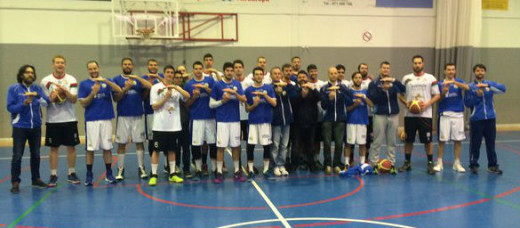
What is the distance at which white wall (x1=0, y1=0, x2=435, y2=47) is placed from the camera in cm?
984

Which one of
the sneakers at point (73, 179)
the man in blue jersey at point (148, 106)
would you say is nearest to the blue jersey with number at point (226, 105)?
the man in blue jersey at point (148, 106)

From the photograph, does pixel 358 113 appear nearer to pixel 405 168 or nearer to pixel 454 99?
pixel 405 168

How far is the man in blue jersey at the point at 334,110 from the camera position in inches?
241

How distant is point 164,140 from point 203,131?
0.59 metres

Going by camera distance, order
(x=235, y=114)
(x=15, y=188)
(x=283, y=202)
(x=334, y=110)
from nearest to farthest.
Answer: (x=283, y=202) < (x=15, y=188) < (x=235, y=114) < (x=334, y=110)

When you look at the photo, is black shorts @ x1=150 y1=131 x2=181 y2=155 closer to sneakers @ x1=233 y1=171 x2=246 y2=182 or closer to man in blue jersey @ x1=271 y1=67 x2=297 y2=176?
sneakers @ x1=233 y1=171 x2=246 y2=182

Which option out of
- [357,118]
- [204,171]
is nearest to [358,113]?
[357,118]

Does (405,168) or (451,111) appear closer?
(451,111)

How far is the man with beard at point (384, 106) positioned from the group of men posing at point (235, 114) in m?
0.02

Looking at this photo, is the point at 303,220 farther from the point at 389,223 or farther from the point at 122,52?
the point at 122,52

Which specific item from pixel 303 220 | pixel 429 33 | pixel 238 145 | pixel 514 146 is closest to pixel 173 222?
pixel 303 220

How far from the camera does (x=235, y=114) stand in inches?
229

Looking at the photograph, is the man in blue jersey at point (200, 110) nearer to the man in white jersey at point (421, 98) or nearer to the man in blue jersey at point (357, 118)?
the man in blue jersey at point (357, 118)

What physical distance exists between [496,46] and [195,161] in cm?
1033
